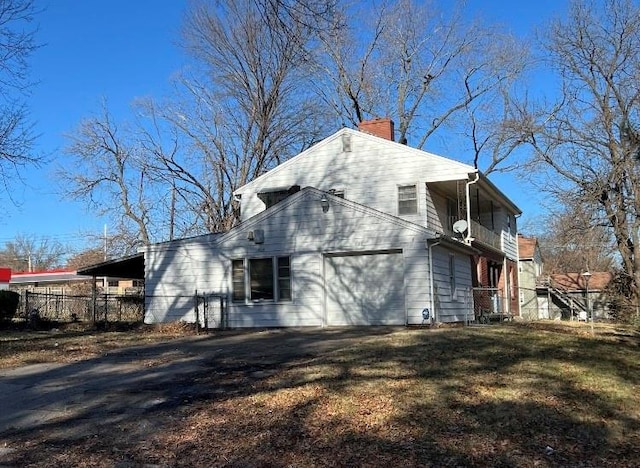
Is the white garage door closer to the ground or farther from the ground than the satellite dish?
closer to the ground

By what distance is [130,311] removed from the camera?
83.8ft

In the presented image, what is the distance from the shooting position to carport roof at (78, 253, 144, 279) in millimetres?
20734

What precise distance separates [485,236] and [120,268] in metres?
14.1

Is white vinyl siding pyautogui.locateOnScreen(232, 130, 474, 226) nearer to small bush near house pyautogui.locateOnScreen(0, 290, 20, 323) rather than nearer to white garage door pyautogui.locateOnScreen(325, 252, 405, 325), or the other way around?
white garage door pyautogui.locateOnScreen(325, 252, 405, 325)

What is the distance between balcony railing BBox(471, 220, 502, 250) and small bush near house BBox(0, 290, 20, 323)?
52.5 feet

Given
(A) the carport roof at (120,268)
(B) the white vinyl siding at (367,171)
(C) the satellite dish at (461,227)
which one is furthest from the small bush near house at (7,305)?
(C) the satellite dish at (461,227)

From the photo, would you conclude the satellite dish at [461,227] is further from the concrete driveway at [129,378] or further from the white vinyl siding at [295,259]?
the concrete driveway at [129,378]

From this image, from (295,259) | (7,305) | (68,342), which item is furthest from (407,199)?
(7,305)

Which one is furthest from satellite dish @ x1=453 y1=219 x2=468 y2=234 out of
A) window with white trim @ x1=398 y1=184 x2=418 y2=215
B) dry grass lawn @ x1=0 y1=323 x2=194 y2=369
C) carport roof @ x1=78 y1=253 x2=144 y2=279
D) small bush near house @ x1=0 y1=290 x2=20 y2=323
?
small bush near house @ x1=0 y1=290 x2=20 y2=323

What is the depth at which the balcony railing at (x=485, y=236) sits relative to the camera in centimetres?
2231

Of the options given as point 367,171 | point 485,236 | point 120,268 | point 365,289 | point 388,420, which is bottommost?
point 388,420

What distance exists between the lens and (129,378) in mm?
9289

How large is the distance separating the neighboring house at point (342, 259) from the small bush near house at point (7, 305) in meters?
5.10

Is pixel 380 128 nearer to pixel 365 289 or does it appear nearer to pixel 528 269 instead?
pixel 365 289
